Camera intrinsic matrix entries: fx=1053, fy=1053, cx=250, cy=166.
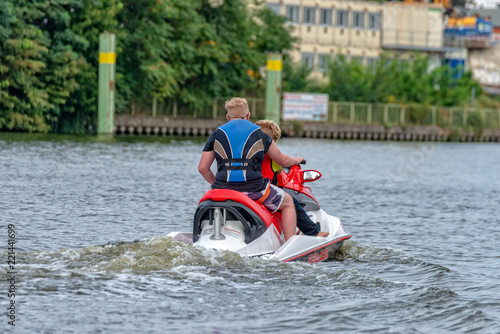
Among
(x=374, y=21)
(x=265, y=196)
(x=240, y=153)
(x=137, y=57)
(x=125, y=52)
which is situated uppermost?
(x=374, y=21)

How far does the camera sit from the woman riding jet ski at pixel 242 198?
34.6ft

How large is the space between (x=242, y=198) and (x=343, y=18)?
244ft

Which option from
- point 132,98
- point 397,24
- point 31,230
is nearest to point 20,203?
point 31,230

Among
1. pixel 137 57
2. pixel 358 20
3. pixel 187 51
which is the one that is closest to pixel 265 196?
pixel 137 57

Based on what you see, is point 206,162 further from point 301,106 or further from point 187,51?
point 301,106

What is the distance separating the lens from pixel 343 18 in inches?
3282

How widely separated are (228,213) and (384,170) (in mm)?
22987

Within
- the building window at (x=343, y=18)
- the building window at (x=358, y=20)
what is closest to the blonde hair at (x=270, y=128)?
the building window at (x=343, y=18)

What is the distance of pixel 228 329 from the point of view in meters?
8.33

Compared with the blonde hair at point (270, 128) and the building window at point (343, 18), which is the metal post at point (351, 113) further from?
the blonde hair at point (270, 128)

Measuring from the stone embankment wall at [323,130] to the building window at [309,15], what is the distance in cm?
1783

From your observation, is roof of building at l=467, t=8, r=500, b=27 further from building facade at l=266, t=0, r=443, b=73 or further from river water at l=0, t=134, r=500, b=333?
river water at l=0, t=134, r=500, b=333

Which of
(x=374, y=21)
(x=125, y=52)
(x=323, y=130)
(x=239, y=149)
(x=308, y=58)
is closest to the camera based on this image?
(x=239, y=149)

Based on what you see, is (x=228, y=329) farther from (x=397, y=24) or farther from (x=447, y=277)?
(x=397, y=24)
